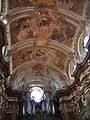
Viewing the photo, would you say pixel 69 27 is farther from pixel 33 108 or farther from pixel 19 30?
pixel 33 108

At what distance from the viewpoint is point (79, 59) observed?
57.0ft

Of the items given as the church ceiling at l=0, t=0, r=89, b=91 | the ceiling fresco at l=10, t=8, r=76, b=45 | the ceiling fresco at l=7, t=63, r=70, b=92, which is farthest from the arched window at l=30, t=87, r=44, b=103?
the ceiling fresco at l=10, t=8, r=76, b=45

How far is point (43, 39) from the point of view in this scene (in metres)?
18.1

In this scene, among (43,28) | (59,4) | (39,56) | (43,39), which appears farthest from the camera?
(39,56)

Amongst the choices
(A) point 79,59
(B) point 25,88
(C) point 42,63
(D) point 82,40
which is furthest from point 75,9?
(B) point 25,88

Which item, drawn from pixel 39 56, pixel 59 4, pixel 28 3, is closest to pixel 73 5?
pixel 59 4

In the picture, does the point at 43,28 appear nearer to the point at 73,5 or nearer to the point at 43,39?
the point at 43,39

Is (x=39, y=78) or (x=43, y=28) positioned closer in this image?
(x=43, y=28)

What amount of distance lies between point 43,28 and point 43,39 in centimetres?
101

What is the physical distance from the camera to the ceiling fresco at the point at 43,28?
647 inches

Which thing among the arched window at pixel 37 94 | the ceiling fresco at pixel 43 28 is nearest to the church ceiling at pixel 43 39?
the ceiling fresco at pixel 43 28

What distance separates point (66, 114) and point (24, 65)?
17.7 ft

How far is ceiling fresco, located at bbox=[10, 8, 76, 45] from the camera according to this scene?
53.9ft

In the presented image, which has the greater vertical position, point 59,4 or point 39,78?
point 59,4
